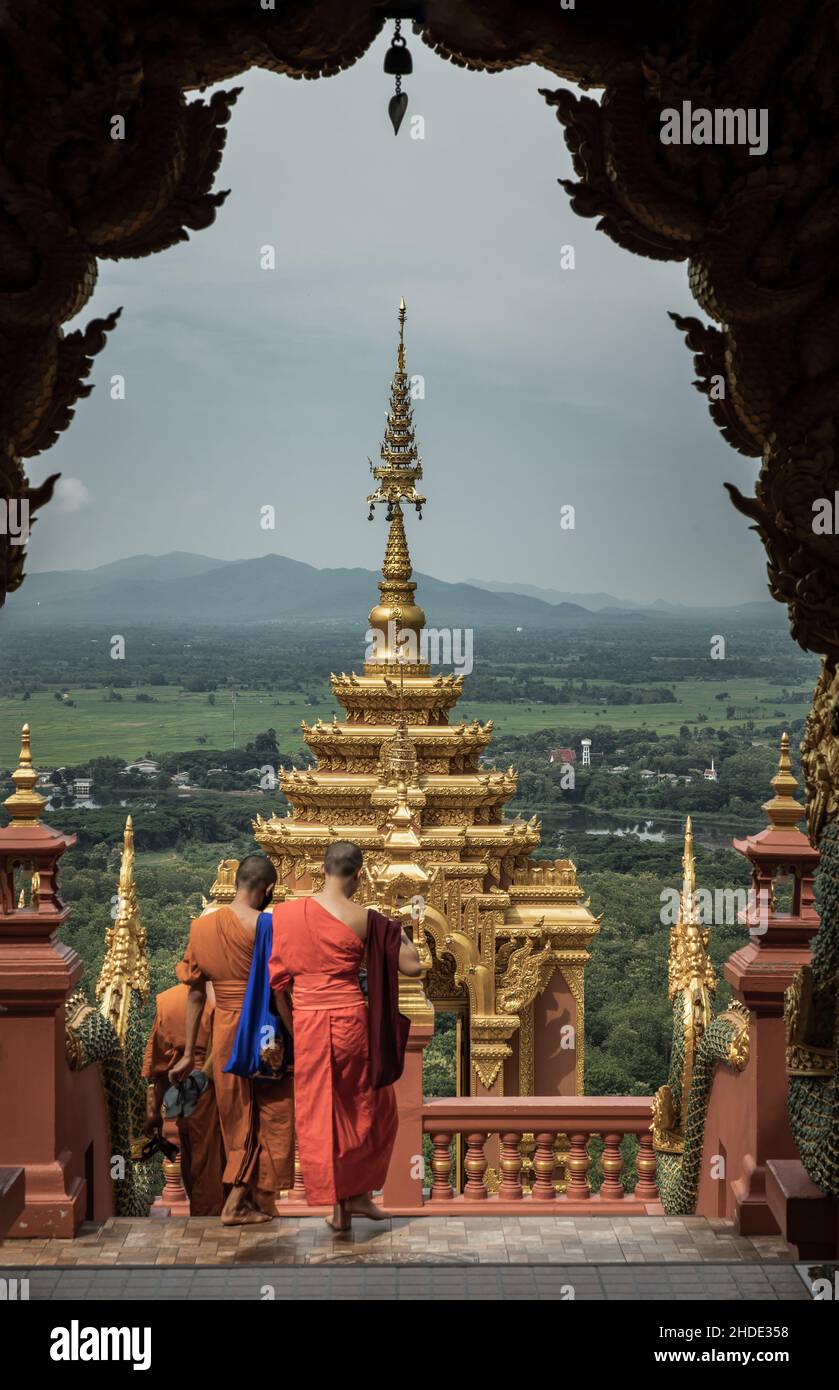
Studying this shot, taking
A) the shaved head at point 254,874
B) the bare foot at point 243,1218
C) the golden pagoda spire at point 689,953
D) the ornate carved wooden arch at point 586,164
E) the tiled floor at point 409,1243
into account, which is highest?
the ornate carved wooden arch at point 586,164

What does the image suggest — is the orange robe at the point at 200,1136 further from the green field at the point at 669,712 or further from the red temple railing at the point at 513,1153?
the green field at the point at 669,712

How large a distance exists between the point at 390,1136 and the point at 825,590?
2786mm

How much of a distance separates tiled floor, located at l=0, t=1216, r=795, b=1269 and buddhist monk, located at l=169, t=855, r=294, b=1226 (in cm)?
14

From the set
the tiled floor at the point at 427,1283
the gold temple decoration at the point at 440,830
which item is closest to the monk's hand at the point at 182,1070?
the tiled floor at the point at 427,1283

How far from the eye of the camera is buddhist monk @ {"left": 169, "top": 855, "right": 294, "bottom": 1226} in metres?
6.74

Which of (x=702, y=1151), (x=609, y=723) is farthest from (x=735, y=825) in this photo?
(x=702, y=1151)

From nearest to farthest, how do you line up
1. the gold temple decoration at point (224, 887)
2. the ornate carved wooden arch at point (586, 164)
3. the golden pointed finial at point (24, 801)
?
1. the ornate carved wooden arch at point (586, 164)
2. the golden pointed finial at point (24, 801)
3. the gold temple decoration at point (224, 887)

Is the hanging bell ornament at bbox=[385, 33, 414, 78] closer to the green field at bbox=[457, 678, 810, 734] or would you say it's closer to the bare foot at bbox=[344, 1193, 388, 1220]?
the bare foot at bbox=[344, 1193, 388, 1220]

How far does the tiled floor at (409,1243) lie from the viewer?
6348mm

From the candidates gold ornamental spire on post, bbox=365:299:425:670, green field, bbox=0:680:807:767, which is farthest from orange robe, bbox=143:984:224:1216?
green field, bbox=0:680:807:767

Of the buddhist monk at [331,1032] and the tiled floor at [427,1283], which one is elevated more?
the buddhist monk at [331,1032]

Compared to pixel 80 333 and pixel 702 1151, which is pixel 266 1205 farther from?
pixel 80 333

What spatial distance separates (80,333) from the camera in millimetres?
5414

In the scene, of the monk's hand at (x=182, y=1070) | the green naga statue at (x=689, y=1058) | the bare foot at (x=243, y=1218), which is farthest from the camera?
the green naga statue at (x=689, y=1058)
